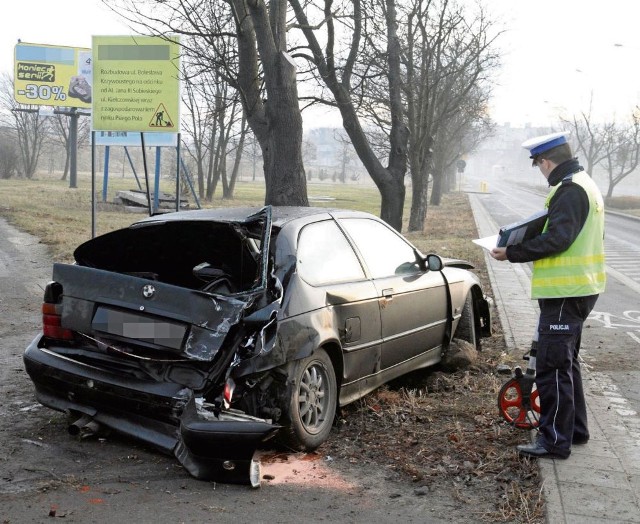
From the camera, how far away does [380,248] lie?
6.34 m

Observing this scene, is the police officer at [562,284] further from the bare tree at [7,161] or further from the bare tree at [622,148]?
the bare tree at [622,148]

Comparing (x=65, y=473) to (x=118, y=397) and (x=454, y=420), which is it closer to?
(x=118, y=397)

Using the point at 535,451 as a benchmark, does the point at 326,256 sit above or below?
above

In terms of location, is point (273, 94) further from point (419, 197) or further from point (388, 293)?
point (419, 197)

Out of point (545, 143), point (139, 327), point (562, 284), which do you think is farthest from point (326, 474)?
point (545, 143)

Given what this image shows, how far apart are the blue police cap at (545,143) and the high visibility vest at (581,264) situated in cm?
23

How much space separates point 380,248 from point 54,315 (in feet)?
8.11

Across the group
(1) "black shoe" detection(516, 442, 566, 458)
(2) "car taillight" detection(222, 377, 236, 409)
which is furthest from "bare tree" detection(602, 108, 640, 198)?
(2) "car taillight" detection(222, 377, 236, 409)

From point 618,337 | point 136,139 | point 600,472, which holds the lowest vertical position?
point 618,337

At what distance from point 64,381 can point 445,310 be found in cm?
330

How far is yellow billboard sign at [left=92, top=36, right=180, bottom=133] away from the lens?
493 inches

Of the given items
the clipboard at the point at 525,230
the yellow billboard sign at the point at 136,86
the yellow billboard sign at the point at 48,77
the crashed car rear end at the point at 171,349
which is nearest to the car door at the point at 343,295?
the crashed car rear end at the point at 171,349

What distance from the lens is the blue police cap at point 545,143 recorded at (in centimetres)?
488

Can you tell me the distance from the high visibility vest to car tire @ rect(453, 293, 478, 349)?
273 centimetres
